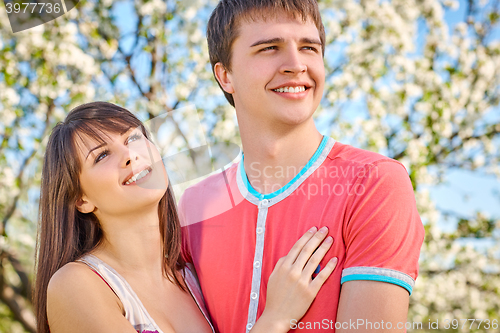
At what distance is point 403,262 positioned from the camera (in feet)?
5.27

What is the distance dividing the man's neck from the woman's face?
20.1 inches

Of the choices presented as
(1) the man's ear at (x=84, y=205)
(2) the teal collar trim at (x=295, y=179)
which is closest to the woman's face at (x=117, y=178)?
(1) the man's ear at (x=84, y=205)

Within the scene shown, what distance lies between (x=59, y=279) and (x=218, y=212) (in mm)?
791

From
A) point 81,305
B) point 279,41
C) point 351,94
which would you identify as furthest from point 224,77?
point 351,94

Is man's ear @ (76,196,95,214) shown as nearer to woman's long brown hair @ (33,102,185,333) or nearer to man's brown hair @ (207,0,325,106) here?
woman's long brown hair @ (33,102,185,333)

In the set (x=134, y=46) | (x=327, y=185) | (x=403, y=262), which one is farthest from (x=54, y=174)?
(x=134, y=46)

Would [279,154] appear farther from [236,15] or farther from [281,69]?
[236,15]

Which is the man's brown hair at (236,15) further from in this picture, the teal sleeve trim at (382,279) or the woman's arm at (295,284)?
the teal sleeve trim at (382,279)

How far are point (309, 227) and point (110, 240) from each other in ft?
3.39

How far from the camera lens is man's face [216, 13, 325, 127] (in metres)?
2.01

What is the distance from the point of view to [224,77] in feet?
7.79

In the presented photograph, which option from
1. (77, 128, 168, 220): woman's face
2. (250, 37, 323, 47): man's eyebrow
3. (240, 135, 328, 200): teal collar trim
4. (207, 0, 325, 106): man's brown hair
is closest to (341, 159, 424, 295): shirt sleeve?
(240, 135, 328, 200): teal collar trim

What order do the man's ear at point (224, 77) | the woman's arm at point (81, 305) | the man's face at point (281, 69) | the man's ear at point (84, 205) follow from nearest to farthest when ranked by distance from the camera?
the woman's arm at point (81, 305) → the man's face at point (281, 69) → the man's ear at point (84, 205) → the man's ear at point (224, 77)

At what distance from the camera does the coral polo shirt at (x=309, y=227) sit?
5.40 ft
